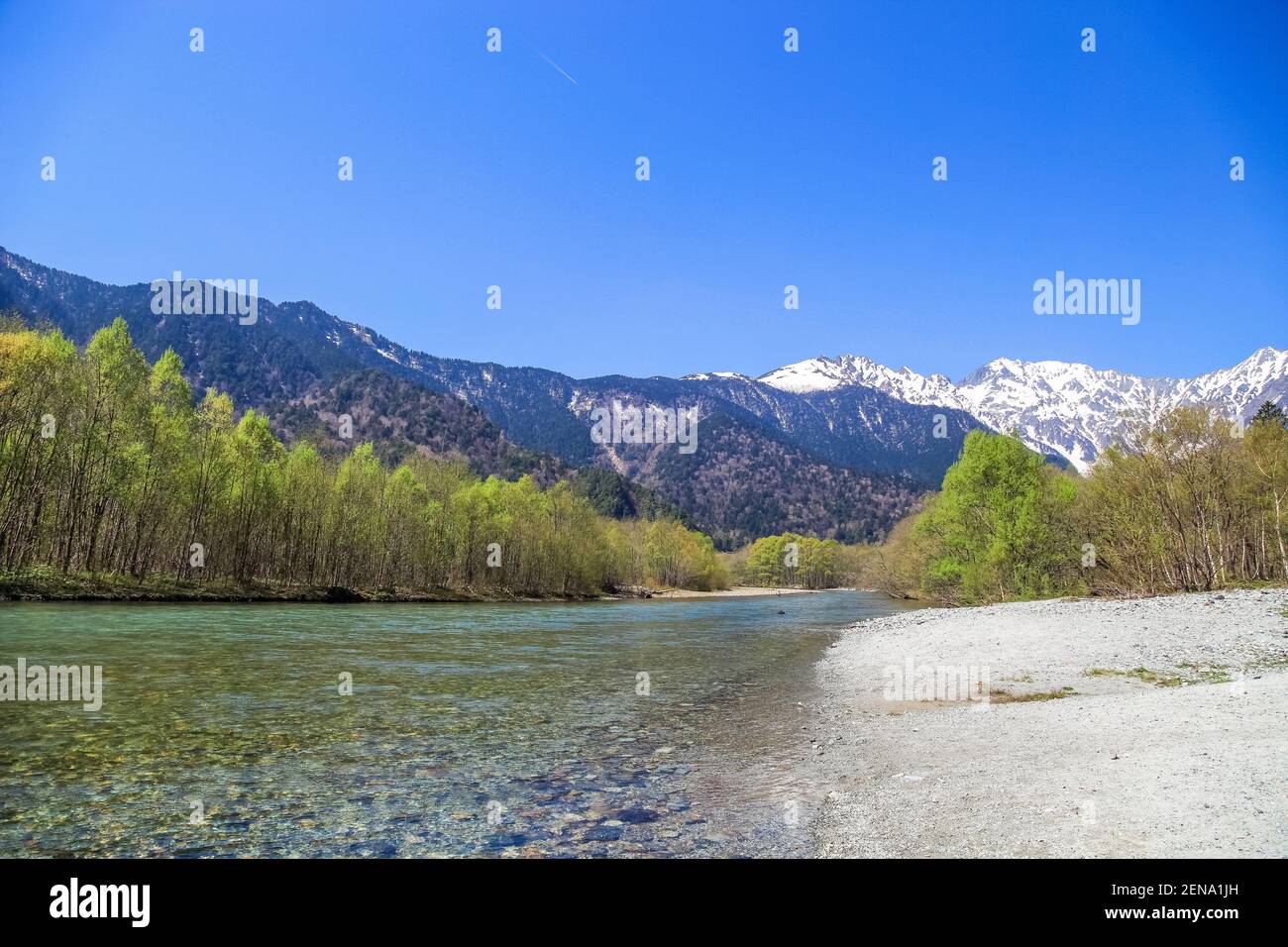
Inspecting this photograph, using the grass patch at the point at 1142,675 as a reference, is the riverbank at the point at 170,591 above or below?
below

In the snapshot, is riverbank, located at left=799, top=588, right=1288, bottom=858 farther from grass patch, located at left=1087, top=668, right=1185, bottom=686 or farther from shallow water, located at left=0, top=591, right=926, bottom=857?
shallow water, located at left=0, top=591, right=926, bottom=857

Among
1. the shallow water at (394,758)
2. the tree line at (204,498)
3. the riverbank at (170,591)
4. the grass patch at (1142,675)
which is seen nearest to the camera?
the shallow water at (394,758)

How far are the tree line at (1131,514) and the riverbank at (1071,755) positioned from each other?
79.5ft

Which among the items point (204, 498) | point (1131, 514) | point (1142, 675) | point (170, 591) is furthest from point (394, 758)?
point (204, 498)

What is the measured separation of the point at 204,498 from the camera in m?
59.9

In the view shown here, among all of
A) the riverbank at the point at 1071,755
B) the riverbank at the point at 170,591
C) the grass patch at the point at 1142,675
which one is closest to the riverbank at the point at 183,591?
the riverbank at the point at 170,591

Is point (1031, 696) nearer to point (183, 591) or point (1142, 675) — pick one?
point (1142, 675)

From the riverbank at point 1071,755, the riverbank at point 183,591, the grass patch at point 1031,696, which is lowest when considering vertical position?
the riverbank at point 183,591

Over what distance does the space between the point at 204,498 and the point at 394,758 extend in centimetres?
5872

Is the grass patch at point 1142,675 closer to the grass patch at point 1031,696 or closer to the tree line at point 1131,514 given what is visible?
the grass patch at point 1031,696

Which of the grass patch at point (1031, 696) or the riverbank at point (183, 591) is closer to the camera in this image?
the grass patch at point (1031, 696)

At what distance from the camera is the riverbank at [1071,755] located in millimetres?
7324
